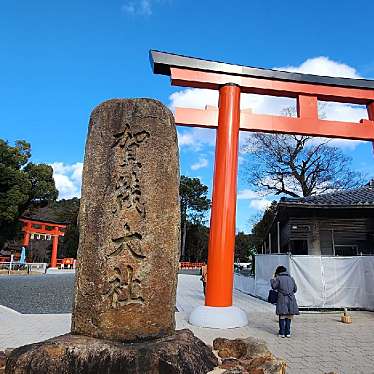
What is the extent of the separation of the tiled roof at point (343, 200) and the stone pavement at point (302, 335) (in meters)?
4.38

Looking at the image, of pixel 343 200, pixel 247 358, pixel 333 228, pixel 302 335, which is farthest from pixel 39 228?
pixel 247 358

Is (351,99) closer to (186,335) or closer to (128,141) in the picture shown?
(128,141)

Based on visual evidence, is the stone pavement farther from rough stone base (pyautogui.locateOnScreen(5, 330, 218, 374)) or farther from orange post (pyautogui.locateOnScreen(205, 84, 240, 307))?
rough stone base (pyautogui.locateOnScreen(5, 330, 218, 374))

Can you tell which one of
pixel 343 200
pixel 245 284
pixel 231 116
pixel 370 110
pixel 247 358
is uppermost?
pixel 370 110

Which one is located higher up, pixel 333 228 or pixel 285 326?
pixel 333 228

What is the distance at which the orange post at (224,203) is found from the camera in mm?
7746

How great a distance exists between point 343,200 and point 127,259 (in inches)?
509

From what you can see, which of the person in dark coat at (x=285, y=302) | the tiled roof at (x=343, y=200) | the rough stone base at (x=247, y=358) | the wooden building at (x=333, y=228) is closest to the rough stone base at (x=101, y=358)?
the rough stone base at (x=247, y=358)

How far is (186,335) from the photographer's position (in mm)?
3439

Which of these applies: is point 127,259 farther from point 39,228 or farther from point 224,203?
point 39,228

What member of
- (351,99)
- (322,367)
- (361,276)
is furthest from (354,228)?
(322,367)

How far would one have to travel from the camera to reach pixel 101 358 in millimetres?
2930

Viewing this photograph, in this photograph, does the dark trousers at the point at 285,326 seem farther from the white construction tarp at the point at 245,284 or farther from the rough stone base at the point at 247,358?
the white construction tarp at the point at 245,284

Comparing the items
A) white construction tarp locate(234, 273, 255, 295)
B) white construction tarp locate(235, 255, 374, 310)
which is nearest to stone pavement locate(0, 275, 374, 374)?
white construction tarp locate(235, 255, 374, 310)
